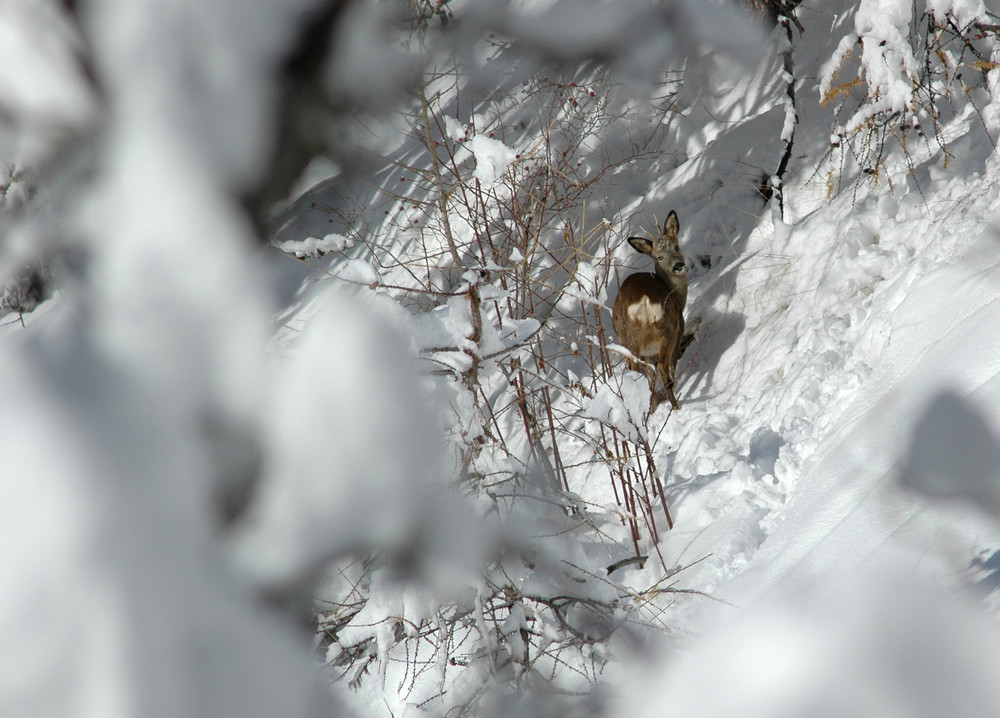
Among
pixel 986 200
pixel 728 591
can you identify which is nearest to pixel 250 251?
pixel 728 591

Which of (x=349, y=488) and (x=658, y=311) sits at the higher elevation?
(x=658, y=311)

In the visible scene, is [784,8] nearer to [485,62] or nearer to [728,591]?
[485,62]

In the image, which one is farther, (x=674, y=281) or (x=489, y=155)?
(x=674, y=281)

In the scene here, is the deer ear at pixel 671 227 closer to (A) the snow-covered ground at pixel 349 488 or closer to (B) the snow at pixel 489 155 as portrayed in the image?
(A) the snow-covered ground at pixel 349 488

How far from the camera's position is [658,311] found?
3.59 m

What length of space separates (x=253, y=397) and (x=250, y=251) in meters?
0.14

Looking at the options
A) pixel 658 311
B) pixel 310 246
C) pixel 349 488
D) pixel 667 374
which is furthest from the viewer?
pixel 667 374

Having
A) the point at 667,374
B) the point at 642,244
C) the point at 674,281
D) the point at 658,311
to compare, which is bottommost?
the point at 667,374

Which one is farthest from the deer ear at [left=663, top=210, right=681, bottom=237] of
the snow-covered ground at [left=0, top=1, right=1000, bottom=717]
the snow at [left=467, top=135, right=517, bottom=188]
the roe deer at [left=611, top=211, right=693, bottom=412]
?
the snow at [left=467, top=135, right=517, bottom=188]

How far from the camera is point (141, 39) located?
0.63m

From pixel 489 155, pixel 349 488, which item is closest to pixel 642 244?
pixel 489 155

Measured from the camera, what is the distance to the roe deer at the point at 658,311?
142 inches

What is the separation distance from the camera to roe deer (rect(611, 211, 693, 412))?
360 cm

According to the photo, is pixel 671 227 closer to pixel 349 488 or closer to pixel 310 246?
pixel 310 246
